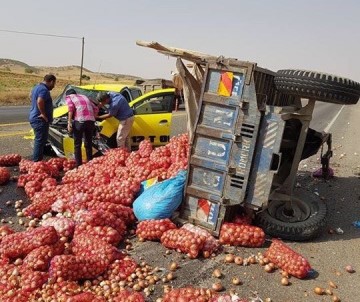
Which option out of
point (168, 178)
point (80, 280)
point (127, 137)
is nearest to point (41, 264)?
point (80, 280)

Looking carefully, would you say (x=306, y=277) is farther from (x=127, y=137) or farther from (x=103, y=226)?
(x=127, y=137)

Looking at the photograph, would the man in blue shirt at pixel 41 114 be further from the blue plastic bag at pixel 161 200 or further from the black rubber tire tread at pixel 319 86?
the black rubber tire tread at pixel 319 86

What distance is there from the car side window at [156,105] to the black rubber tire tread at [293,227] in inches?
199

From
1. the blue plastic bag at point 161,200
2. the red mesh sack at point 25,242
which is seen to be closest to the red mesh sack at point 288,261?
the blue plastic bag at point 161,200

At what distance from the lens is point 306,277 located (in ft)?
16.1

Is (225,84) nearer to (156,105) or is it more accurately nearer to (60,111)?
(156,105)

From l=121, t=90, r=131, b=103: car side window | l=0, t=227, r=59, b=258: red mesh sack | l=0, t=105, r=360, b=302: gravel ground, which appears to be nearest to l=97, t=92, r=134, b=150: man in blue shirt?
l=121, t=90, r=131, b=103: car side window

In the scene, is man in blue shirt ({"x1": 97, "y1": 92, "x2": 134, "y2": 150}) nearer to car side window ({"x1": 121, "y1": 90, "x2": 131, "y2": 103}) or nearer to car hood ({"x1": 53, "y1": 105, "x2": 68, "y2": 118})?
car hood ({"x1": 53, "y1": 105, "x2": 68, "y2": 118})

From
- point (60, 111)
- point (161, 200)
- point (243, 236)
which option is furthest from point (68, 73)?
point (243, 236)

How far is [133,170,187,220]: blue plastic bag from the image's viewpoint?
5867 mm

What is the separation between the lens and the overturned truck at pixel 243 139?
553 cm

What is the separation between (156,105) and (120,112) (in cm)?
154

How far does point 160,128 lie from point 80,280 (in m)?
6.24

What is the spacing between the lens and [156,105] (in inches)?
412
